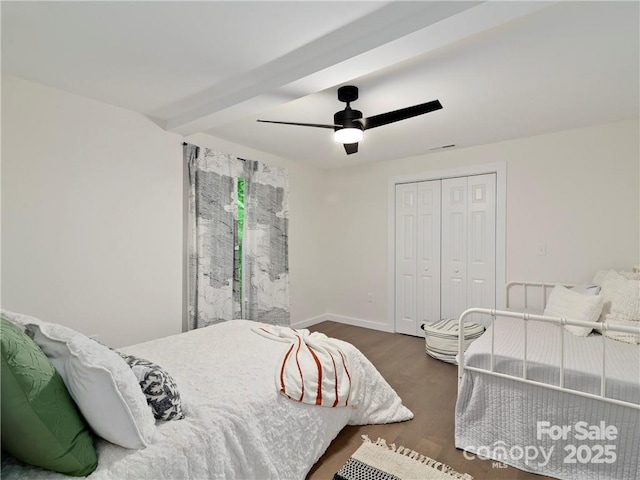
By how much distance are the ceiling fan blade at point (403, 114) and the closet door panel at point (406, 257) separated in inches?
86.1

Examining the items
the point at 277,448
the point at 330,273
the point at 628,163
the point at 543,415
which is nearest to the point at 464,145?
the point at 628,163

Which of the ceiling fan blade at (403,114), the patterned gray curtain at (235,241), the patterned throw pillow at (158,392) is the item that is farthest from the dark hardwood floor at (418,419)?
the ceiling fan blade at (403,114)

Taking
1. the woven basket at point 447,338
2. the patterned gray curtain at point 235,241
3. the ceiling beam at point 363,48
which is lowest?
the woven basket at point 447,338

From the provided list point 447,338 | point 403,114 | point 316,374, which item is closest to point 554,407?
point 316,374

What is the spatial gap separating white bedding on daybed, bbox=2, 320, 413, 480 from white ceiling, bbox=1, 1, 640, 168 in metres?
1.75

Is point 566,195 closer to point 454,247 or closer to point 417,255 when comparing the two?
point 454,247

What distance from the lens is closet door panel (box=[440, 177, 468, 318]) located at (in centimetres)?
402

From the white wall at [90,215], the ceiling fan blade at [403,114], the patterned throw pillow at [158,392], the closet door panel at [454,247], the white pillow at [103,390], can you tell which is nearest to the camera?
the white pillow at [103,390]

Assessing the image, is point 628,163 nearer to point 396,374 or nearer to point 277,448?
point 396,374

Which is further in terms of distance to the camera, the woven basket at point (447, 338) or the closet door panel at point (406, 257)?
the closet door panel at point (406, 257)

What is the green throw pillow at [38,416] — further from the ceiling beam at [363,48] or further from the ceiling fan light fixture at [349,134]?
the ceiling fan light fixture at [349,134]

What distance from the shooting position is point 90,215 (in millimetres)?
2604

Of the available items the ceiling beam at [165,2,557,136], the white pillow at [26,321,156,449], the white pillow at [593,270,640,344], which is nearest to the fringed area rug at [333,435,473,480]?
the white pillow at [26,321,156,449]

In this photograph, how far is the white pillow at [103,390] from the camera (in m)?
1.12
